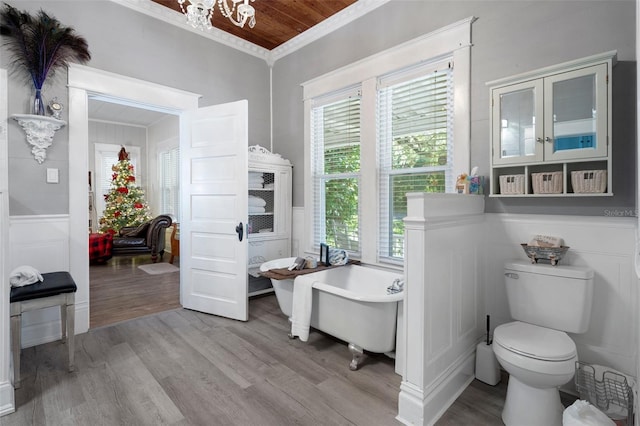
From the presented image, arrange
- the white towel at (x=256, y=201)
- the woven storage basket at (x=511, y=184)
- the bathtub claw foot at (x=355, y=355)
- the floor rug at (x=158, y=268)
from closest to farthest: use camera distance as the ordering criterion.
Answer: the woven storage basket at (x=511, y=184) → the bathtub claw foot at (x=355, y=355) → the white towel at (x=256, y=201) → the floor rug at (x=158, y=268)

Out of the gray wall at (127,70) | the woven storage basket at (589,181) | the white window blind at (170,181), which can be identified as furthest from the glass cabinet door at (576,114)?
the white window blind at (170,181)

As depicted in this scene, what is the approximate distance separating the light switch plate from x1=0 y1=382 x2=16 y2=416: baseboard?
162 centimetres

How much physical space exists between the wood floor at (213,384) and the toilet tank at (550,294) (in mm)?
553

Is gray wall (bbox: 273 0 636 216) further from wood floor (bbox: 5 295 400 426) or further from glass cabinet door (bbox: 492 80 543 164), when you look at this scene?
wood floor (bbox: 5 295 400 426)

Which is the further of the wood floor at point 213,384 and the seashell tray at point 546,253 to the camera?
the seashell tray at point 546,253

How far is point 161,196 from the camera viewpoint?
7.46m

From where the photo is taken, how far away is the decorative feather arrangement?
102 inches

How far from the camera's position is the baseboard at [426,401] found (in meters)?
1.77

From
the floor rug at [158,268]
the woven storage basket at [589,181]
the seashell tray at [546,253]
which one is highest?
the woven storage basket at [589,181]

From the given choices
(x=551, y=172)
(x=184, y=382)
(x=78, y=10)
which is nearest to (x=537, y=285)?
(x=551, y=172)

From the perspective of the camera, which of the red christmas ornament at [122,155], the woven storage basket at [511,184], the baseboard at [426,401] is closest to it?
the baseboard at [426,401]

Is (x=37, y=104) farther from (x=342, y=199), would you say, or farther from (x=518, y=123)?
(x=518, y=123)

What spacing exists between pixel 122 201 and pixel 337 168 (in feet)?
18.5

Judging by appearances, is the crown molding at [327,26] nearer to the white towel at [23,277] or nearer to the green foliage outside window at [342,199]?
the green foliage outside window at [342,199]
